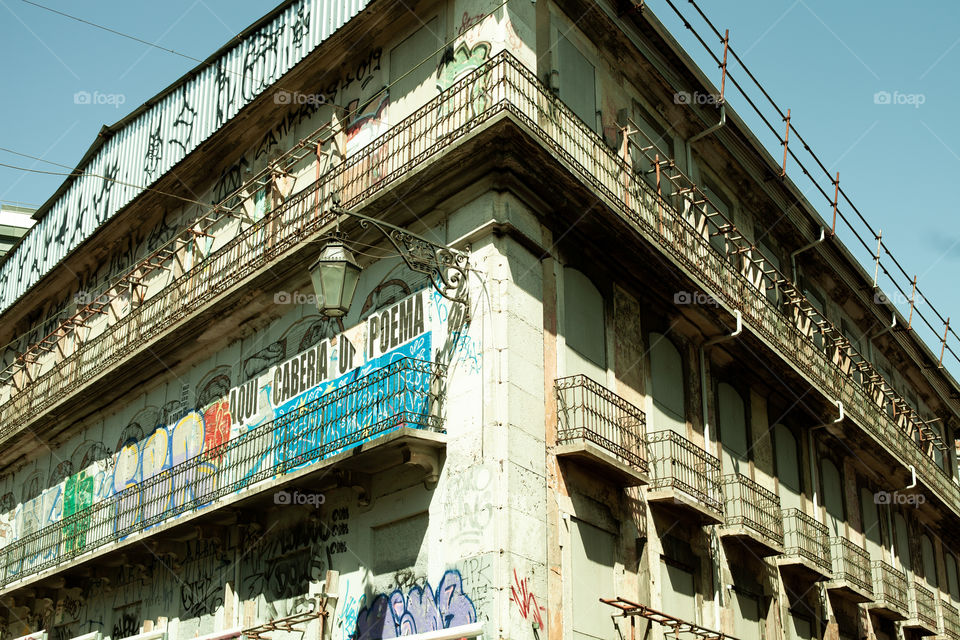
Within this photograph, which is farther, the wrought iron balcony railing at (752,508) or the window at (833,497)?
the window at (833,497)

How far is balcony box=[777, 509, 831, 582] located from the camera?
1741 cm

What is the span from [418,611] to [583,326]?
4.49 metres

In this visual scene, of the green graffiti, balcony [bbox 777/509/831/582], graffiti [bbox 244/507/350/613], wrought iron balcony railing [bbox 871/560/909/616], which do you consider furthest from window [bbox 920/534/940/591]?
the green graffiti

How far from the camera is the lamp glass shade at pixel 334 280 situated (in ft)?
38.7

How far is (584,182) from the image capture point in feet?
46.9

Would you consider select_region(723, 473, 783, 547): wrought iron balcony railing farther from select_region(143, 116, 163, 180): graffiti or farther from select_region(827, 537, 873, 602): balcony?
select_region(143, 116, 163, 180): graffiti

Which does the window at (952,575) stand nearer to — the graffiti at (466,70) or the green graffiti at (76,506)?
the graffiti at (466,70)

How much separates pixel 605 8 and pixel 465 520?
8.45m

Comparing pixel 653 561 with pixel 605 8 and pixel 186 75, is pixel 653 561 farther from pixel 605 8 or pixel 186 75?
pixel 186 75

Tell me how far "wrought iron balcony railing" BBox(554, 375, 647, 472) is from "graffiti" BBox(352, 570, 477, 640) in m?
2.34

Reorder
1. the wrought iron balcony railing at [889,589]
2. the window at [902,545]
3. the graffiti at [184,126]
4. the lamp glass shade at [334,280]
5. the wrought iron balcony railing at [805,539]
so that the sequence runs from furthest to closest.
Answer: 1. the window at [902,545]
2. the wrought iron balcony railing at [889,589]
3. the graffiti at [184,126]
4. the wrought iron balcony railing at [805,539]
5. the lamp glass shade at [334,280]

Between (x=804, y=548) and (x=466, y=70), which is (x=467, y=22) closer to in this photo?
(x=466, y=70)

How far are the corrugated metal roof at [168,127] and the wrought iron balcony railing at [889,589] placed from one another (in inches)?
549
